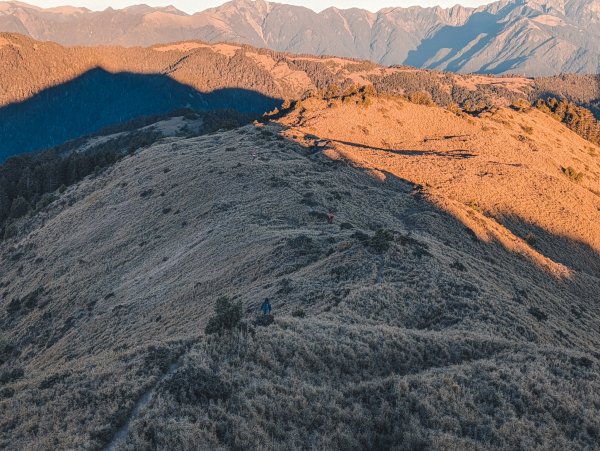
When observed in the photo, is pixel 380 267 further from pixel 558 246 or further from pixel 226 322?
pixel 558 246

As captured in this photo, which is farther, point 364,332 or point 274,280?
point 274,280

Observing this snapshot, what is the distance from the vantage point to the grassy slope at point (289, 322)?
15.5 metres

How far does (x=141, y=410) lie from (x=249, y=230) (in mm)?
27963

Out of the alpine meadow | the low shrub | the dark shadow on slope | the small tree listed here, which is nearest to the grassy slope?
the alpine meadow

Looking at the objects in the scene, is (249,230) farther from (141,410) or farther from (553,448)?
(553,448)

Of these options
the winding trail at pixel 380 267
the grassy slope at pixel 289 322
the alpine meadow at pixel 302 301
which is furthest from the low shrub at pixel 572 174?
the winding trail at pixel 380 267

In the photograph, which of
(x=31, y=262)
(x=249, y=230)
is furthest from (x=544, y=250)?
(x=31, y=262)

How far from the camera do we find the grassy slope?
15.5 meters

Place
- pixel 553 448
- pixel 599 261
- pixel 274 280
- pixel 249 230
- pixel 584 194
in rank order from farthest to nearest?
pixel 584 194
pixel 599 261
pixel 249 230
pixel 274 280
pixel 553 448

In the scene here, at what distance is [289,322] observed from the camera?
22.0 meters

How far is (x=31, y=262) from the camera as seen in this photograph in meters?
56.2

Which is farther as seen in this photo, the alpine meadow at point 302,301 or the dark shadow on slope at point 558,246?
the dark shadow on slope at point 558,246

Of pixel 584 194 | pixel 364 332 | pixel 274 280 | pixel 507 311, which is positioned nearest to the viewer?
pixel 364 332

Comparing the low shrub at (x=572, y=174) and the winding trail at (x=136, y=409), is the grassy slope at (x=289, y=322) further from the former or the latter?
the low shrub at (x=572, y=174)
